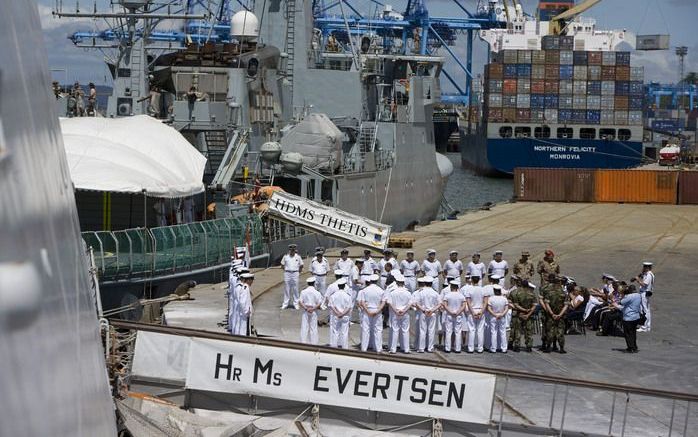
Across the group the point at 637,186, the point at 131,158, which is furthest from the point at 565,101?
the point at 131,158

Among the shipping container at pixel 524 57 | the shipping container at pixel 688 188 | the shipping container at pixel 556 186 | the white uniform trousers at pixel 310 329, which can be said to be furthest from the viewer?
the shipping container at pixel 524 57

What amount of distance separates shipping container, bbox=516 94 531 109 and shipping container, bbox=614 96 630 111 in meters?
6.67

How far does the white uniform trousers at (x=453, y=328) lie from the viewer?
15.2 meters

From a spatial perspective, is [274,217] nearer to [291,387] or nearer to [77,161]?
[77,161]

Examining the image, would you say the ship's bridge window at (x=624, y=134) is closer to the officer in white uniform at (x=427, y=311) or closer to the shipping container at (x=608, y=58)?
the shipping container at (x=608, y=58)

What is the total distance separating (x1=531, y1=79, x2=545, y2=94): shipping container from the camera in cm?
8106

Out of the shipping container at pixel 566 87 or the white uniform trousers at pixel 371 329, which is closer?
the white uniform trousers at pixel 371 329

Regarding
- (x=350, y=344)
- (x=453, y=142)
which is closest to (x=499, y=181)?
(x=453, y=142)

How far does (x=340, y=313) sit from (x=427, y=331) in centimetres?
150

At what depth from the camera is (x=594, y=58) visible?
79812 millimetres

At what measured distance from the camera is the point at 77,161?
20312 mm

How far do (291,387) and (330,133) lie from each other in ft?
60.6

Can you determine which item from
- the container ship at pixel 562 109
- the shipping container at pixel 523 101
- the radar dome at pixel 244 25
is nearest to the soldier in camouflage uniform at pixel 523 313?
the radar dome at pixel 244 25

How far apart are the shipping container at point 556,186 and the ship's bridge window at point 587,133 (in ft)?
94.5
